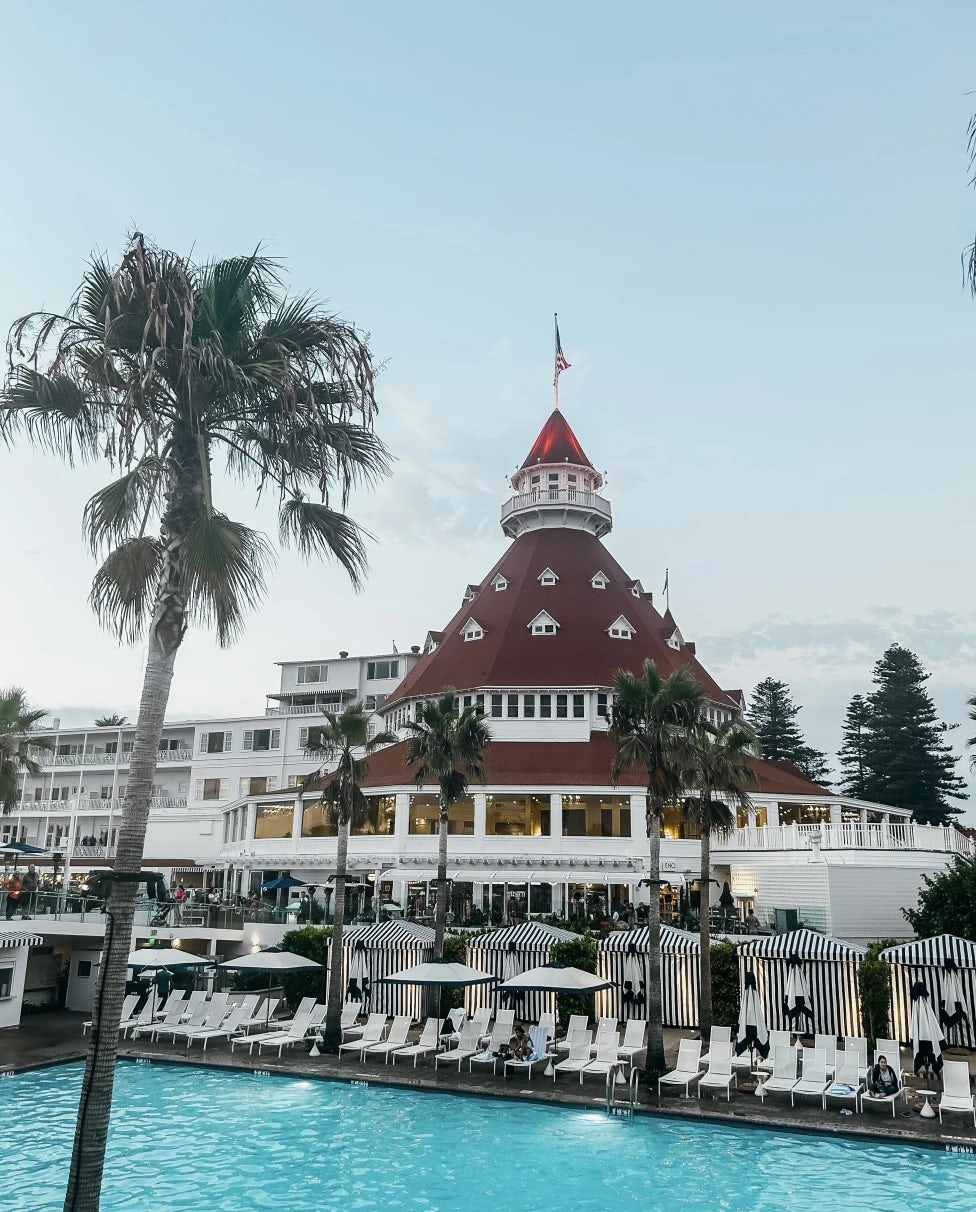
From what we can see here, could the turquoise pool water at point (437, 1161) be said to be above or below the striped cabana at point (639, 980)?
below

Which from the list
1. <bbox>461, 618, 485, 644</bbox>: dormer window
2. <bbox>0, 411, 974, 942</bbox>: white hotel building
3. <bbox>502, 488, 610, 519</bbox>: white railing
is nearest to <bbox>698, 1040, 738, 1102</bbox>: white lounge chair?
<bbox>0, 411, 974, 942</bbox>: white hotel building

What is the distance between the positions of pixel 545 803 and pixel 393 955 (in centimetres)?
1338

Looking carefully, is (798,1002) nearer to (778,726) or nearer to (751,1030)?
(751,1030)

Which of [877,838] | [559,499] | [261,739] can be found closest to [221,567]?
[877,838]

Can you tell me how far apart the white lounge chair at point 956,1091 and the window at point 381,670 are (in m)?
50.0

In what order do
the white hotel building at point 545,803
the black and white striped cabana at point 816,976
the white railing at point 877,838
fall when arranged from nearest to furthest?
the black and white striped cabana at point 816,976, the white railing at point 877,838, the white hotel building at point 545,803

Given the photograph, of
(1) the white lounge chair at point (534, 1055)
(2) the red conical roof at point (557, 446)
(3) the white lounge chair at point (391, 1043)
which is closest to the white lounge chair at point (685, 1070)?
(1) the white lounge chair at point (534, 1055)

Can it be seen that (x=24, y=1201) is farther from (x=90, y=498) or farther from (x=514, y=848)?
(x=514, y=848)

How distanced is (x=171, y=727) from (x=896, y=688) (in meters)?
54.0

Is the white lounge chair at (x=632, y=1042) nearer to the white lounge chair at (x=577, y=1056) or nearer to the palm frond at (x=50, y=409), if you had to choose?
the white lounge chair at (x=577, y=1056)

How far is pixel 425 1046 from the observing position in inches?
963

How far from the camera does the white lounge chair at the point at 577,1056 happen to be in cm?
2219

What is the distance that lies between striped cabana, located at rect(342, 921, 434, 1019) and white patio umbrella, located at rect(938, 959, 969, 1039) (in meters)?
14.2

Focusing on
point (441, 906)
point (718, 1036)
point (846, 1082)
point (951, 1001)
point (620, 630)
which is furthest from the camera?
point (620, 630)
